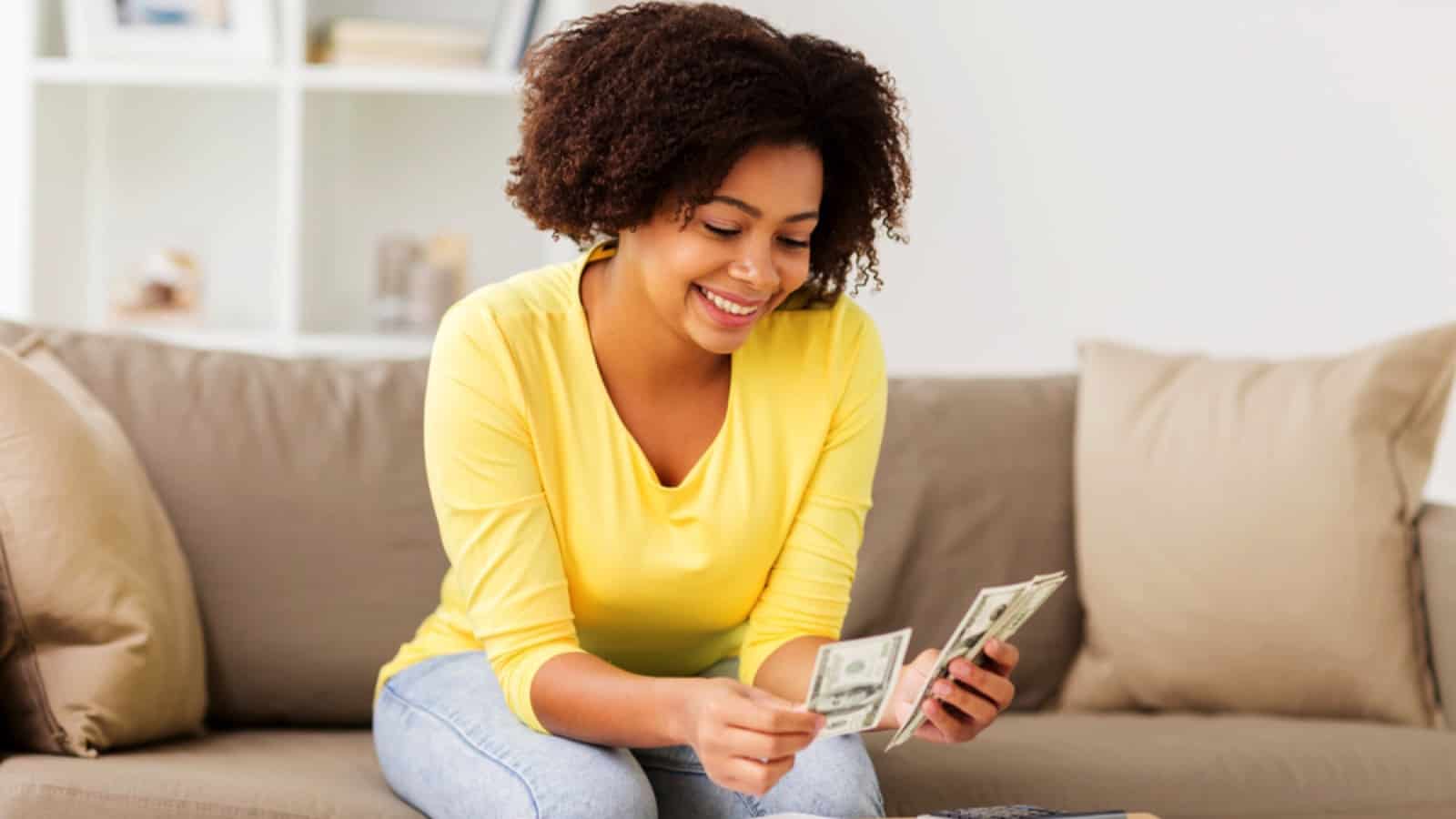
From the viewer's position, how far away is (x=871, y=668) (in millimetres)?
1335

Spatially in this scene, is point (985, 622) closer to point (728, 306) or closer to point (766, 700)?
point (766, 700)

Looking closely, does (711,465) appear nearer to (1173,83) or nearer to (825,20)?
(825,20)

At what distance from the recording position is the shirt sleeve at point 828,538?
5.74 feet

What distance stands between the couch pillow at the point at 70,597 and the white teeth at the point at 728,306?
74 centimetres

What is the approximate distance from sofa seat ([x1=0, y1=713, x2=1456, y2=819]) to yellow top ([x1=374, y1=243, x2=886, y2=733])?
20cm

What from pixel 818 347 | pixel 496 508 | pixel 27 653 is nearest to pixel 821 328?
pixel 818 347

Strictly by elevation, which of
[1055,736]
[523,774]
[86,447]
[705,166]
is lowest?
[1055,736]

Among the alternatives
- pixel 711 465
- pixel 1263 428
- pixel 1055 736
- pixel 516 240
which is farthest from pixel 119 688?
pixel 516 240

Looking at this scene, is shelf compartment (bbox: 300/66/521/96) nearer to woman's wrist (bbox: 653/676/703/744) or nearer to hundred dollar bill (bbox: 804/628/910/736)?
woman's wrist (bbox: 653/676/703/744)

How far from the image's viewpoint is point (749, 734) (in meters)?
1.35

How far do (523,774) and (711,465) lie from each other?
0.38m

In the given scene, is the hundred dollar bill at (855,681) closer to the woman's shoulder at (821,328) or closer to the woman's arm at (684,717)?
the woman's arm at (684,717)

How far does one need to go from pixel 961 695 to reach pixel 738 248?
47 centimetres

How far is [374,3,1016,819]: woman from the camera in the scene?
154 cm
